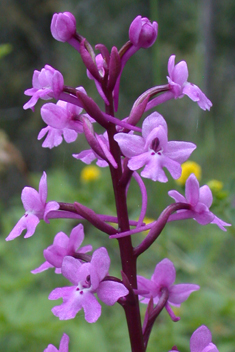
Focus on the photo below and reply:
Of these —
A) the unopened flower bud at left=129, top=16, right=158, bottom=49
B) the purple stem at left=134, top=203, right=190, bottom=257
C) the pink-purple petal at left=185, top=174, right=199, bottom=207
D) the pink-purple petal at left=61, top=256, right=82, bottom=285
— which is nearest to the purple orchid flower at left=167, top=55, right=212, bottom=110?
the unopened flower bud at left=129, top=16, right=158, bottom=49

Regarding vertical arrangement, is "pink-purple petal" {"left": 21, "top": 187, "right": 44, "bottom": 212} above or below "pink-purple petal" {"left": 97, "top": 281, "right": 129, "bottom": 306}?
above

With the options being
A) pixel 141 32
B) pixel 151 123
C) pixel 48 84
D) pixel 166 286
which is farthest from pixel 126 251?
pixel 141 32

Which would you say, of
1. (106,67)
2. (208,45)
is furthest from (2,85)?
(106,67)

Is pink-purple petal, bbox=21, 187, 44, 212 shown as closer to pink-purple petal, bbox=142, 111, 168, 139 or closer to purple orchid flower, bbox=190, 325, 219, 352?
pink-purple petal, bbox=142, 111, 168, 139

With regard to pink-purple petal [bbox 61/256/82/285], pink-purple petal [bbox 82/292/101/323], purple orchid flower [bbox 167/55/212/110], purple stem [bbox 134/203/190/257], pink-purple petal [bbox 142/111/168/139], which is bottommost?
pink-purple petal [bbox 82/292/101/323]

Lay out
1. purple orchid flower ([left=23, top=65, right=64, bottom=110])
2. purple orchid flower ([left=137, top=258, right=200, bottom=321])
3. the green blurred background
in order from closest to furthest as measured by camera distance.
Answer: purple orchid flower ([left=23, top=65, right=64, bottom=110]), purple orchid flower ([left=137, top=258, right=200, bottom=321]), the green blurred background

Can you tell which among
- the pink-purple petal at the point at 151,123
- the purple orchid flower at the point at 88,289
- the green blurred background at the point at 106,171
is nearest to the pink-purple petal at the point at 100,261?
the purple orchid flower at the point at 88,289
